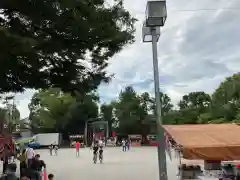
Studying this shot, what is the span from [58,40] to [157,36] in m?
2.18

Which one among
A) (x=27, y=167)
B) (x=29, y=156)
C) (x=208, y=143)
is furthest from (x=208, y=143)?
(x=29, y=156)

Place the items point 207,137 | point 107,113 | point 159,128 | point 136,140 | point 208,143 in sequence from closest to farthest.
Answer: point 208,143, point 207,137, point 159,128, point 136,140, point 107,113

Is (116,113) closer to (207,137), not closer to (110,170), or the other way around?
(110,170)

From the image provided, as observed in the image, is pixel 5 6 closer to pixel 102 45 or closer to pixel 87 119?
pixel 102 45

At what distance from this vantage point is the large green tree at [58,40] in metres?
7.50

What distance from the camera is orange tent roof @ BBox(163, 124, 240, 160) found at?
587 cm

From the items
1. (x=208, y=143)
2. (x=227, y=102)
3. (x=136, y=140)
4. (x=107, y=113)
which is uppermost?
(x=107, y=113)

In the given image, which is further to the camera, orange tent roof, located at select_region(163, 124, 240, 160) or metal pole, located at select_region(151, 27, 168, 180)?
metal pole, located at select_region(151, 27, 168, 180)

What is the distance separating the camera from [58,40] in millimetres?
8406

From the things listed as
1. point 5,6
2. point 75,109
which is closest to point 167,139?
point 5,6

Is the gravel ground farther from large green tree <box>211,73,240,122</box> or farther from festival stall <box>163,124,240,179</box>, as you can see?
large green tree <box>211,73,240,122</box>

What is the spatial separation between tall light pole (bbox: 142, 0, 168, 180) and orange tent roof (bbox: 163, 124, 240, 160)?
0.30m

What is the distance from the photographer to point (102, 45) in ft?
30.7

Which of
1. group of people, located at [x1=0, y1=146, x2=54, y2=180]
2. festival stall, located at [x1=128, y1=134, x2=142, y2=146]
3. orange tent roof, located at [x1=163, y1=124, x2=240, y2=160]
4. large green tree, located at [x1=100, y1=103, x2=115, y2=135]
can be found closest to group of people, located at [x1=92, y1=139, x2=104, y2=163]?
group of people, located at [x1=0, y1=146, x2=54, y2=180]
